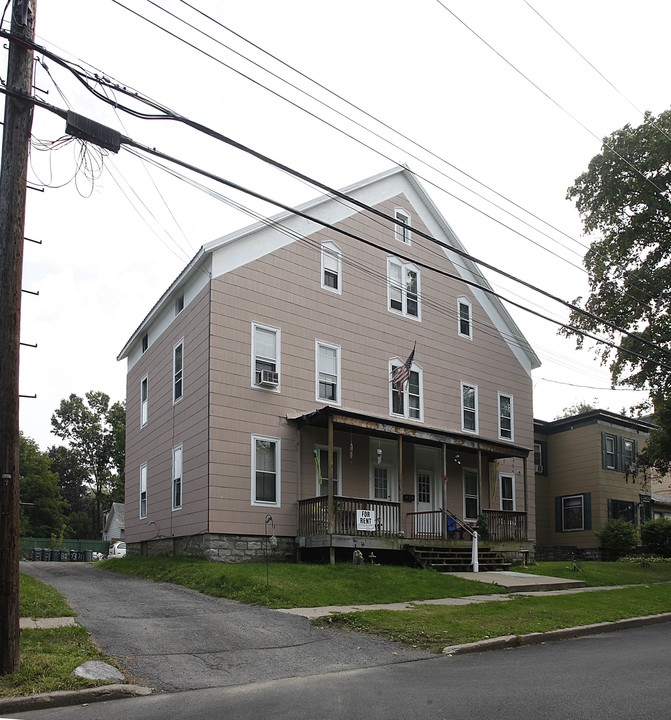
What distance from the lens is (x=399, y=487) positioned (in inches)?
768

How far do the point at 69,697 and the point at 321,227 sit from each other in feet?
53.3

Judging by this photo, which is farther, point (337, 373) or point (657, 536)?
point (657, 536)

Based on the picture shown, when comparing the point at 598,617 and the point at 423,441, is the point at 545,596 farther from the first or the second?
the point at 423,441

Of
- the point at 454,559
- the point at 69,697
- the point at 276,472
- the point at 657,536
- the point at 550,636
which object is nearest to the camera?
the point at 69,697

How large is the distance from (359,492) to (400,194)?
963 cm

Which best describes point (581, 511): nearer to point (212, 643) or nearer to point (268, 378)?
point (268, 378)

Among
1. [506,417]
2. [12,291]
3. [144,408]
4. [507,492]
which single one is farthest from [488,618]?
[144,408]

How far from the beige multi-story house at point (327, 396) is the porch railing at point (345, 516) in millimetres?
44

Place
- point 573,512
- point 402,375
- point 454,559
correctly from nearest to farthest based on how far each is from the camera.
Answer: point 454,559, point 402,375, point 573,512

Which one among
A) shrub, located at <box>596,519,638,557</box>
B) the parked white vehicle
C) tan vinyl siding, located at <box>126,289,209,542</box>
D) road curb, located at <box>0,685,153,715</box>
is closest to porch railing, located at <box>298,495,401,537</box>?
tan vinyl siding, located at <box>126,289,209,542</box>

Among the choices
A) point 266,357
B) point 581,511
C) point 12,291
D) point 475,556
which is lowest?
point 475,556

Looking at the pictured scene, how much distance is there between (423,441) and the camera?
21.2 meters

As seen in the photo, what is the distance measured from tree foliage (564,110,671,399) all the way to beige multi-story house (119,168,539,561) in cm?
351

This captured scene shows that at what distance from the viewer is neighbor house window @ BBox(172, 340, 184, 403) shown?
822 inches
